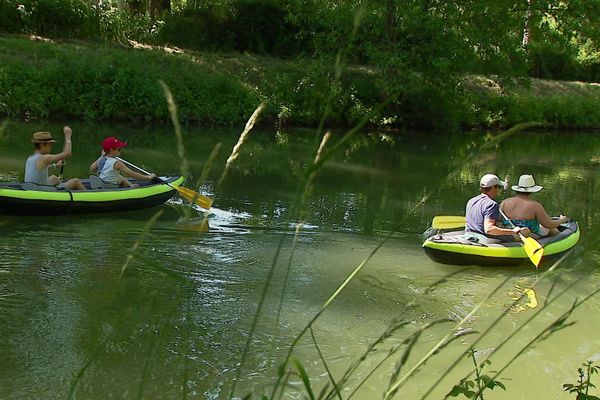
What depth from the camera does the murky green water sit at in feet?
15.3

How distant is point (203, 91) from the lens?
19844mm

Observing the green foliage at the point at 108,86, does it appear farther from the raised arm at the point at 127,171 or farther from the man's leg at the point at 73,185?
the man's leg at the point at 73,185

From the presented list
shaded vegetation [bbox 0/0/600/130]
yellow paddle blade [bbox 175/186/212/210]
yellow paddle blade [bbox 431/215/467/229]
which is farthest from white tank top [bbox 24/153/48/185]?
shaded vegetation [bbox 0/0/600/130]

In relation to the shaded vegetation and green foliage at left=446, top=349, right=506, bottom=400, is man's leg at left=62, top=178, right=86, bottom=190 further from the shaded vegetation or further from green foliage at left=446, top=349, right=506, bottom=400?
the shaded vegetation

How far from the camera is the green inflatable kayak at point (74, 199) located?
827 cm

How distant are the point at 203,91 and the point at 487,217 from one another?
42.6 ft

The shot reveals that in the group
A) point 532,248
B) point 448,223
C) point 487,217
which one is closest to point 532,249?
point 532,248

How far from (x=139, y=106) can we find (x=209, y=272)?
12.2m

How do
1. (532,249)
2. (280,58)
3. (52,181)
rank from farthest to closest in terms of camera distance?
1. (280,58)
2. (52,181)
3. (532,249)

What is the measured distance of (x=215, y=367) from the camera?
5.00 meters

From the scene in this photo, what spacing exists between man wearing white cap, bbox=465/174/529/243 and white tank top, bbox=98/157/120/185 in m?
4.29

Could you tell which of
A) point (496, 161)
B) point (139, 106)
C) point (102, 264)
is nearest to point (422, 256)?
point (102, 264)

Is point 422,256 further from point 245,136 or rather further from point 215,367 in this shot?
point 245,136

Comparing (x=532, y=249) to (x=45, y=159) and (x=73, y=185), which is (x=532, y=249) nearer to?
(x=73, y=185)
